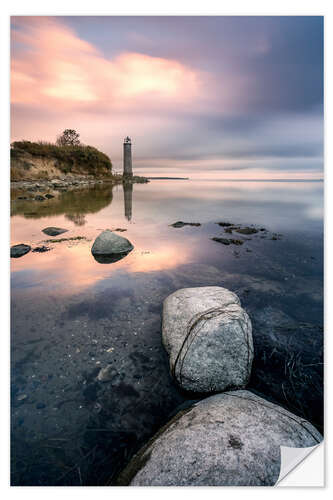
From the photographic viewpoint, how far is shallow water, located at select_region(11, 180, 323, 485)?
2309 mm

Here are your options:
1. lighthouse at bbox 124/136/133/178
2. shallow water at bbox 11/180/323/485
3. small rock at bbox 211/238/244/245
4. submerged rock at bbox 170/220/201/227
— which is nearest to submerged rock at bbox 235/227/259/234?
small rock at bbox 211/238/244/245

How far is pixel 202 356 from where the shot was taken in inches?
110

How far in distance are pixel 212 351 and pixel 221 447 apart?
42.0 inches

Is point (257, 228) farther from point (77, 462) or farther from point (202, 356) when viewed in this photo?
point (77, 462)

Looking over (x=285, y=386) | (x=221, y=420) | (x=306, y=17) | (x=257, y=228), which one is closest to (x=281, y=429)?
(x=221, y=420)

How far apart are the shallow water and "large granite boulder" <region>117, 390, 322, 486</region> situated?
0.52 m

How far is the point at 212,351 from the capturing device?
110 inches

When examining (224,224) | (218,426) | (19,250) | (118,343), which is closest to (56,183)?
(224,224)

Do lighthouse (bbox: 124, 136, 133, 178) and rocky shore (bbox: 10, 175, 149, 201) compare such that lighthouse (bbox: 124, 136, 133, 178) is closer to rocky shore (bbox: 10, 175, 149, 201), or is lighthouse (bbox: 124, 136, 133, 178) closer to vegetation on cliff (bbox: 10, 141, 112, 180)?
rocky shore (bbox: 10, 175, 149, 201)

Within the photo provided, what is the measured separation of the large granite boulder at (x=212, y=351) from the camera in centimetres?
276

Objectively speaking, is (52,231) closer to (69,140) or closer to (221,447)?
(221,447)

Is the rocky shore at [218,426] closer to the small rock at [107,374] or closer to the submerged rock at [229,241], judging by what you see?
the small rock at [107,374]

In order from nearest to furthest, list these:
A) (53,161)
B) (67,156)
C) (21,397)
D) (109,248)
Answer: (21,397) < (109,248) < (53,161) < (67,156)

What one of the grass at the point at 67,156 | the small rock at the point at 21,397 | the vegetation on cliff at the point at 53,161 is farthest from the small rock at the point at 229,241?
the grass at the point at 67,156
